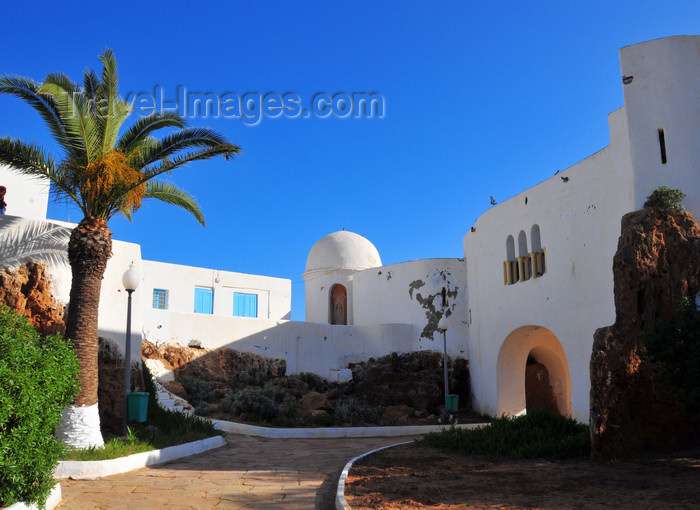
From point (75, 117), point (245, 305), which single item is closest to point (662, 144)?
point (75, 117)

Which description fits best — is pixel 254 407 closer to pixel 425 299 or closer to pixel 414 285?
pixel 425 299

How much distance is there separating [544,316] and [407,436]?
4.89 m

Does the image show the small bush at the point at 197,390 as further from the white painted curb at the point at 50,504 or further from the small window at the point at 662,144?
the small window at the point at 662,144

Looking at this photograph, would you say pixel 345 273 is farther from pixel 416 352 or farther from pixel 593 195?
pixel 593 195

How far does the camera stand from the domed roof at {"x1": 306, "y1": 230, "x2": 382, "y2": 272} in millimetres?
28781

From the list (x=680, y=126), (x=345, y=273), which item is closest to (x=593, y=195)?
(x=680, y=126)

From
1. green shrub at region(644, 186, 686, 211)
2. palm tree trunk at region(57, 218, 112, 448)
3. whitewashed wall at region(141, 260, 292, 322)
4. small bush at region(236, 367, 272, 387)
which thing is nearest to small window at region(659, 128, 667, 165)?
green shrub at region(644, 186, 686, 211)

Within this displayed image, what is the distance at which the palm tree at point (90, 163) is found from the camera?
397 inches

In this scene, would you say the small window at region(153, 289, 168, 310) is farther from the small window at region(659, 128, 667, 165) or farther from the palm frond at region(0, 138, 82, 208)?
the small window at region(659, 128, 667, 165)

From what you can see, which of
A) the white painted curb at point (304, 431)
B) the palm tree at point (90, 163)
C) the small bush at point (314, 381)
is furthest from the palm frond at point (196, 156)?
the small bush at point (314, 381)

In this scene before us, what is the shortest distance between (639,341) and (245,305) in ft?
69.3

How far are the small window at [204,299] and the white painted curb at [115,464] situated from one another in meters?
16.5

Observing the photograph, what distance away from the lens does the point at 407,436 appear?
1489cm

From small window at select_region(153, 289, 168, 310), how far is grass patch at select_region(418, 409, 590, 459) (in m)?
16.2
